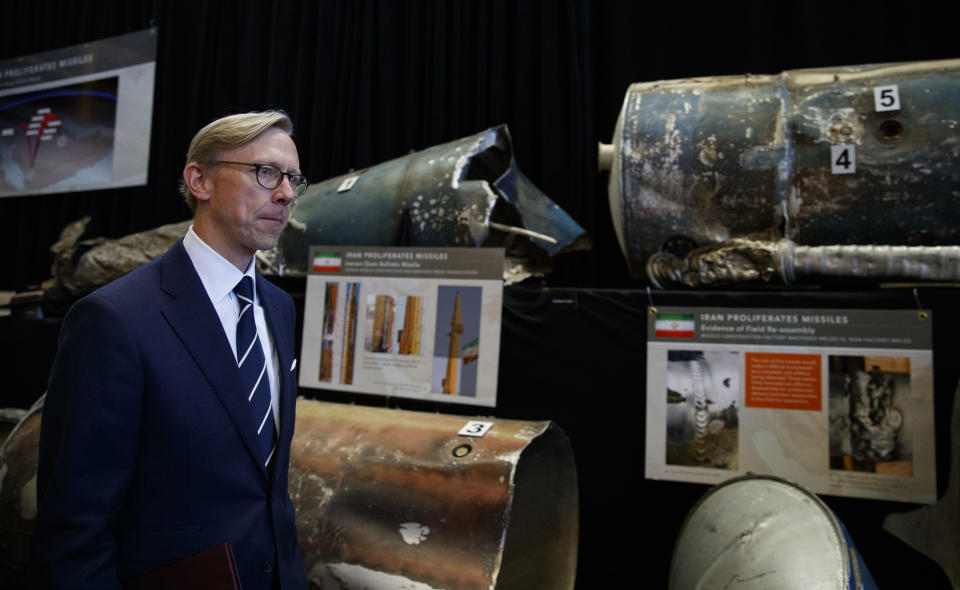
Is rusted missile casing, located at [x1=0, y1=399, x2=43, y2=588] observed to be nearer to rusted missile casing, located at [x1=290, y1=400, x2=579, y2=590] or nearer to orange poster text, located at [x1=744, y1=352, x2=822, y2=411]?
rusted missile casing, located at [x1=290, y1=400, x2=579, y2=590]

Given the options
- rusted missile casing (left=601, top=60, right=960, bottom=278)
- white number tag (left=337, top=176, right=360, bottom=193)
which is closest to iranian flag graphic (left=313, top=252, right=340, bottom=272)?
white number tag (left=337, top=176, right=360, bottom=193)

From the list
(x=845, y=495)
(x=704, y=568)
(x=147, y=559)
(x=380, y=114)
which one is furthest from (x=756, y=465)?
(x=380, y=114)

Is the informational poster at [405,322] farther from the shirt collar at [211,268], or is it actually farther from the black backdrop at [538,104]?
the shirt collar at [211,268]

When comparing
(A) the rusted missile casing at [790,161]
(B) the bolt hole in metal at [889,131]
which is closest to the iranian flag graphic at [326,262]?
(A) the rusted missile casing at [790,161]

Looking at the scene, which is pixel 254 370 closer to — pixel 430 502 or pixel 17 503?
pixel 430 502

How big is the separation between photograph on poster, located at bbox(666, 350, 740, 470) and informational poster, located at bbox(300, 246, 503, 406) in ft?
1.72

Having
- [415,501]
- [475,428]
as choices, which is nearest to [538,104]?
[475,428]

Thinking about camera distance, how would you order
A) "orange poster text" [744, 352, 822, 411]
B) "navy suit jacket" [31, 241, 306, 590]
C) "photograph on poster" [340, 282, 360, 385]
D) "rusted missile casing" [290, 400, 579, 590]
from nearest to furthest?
"navy suit jacket" [31, 241, 306, 590]
"rusted missile casing" [290, 400, 579, 590]
"orange poster text" [744, 352, 822, 411]
"photograph on poster" [340, 282, 360, 385]

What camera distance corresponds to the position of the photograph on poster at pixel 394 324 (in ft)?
6.57

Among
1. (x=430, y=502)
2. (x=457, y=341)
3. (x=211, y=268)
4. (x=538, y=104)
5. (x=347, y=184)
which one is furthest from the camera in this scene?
(x=538, y=104)

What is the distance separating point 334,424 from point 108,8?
12.8ft

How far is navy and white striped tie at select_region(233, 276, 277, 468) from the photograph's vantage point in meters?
1.00

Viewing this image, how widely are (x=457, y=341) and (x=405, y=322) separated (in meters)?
0.20

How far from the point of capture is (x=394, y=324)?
2.04 meters
